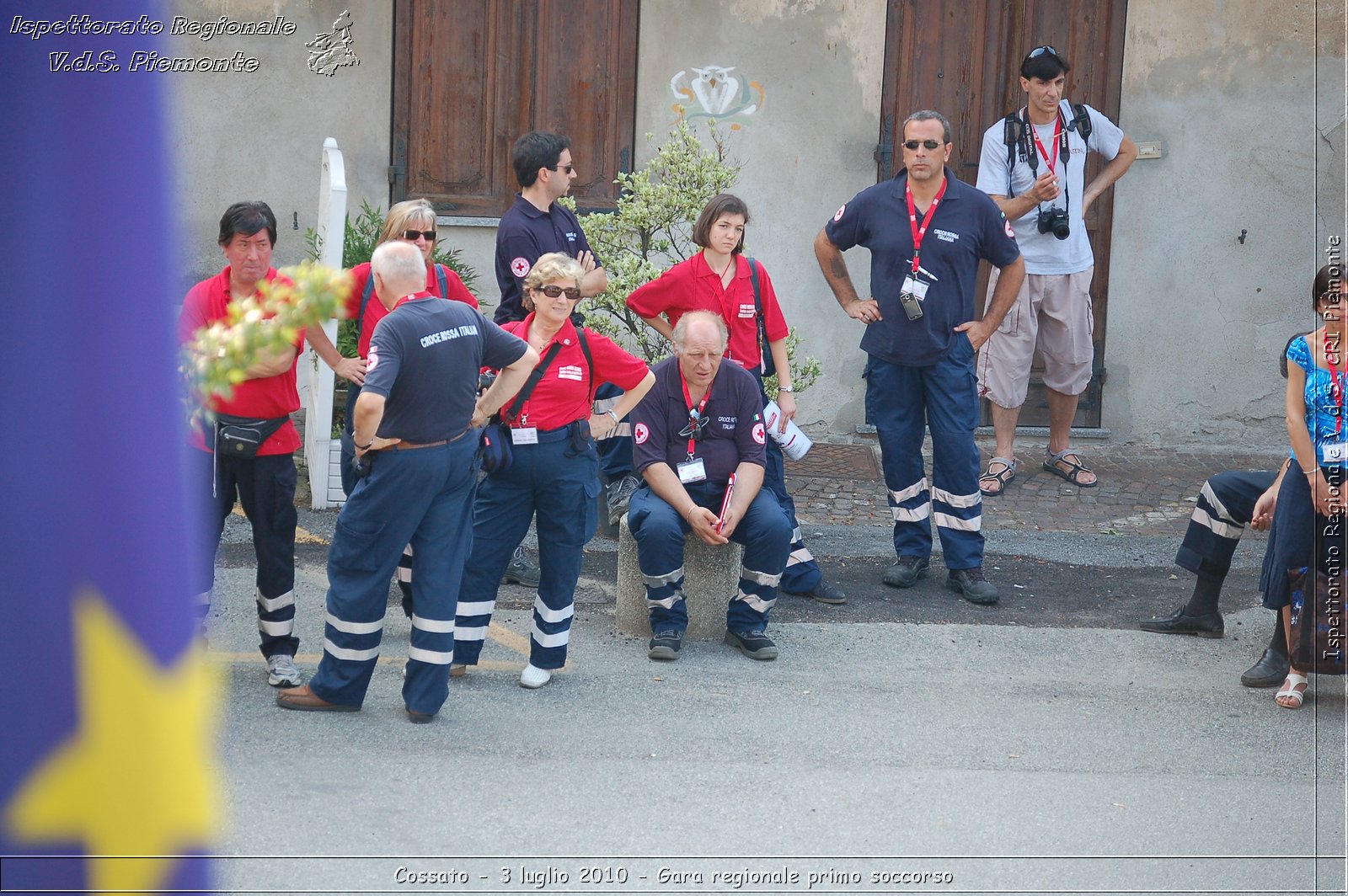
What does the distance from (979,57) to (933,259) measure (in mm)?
3672

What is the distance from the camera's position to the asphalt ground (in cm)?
418

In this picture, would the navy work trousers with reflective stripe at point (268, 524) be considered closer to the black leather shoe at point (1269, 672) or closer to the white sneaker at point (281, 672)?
the white sneaker at point (281, 672)

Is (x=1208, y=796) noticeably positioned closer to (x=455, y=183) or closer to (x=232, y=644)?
(x=232, y=644)

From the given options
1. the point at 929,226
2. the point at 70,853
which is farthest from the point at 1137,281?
the point at 70,853

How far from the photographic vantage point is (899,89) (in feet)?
33.3

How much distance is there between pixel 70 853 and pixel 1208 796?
400 cm

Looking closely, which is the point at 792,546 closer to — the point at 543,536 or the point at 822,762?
the point at 543,536

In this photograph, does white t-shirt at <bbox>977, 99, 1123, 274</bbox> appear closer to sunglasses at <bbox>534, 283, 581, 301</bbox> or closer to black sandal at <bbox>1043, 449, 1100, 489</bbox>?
black sandal at <bbox>1043, 449, 1100, 489</bbox>

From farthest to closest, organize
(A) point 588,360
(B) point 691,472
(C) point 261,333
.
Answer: (B) point 691,472 → (A) point 588,360 → (C) point 261,333

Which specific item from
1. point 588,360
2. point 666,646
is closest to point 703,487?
point 666,646

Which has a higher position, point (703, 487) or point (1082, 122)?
point (1082, 122)

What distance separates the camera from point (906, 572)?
725cm

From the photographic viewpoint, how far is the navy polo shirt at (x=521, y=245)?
266 inches

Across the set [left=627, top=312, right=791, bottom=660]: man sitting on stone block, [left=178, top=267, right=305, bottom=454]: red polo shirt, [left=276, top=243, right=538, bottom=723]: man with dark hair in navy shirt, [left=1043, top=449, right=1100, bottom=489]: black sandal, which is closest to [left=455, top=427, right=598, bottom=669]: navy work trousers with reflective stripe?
[left=276, top=243, right=538, bottom=723]: man with dark hair in navy shirt
